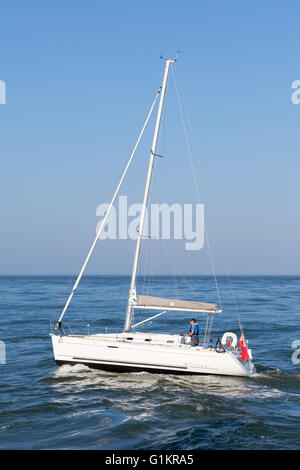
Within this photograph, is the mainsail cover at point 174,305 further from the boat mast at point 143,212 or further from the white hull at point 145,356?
the white hull at point 145,356

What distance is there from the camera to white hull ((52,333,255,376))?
21.2 m

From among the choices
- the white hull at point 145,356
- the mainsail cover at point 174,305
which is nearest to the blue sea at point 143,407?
the white hull at point 145,356

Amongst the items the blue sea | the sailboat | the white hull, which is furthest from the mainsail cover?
the blue sea

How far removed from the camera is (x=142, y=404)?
1836 centimetres

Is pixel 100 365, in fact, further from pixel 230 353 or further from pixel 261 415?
pixel 261 415

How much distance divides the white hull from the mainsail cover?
162cm

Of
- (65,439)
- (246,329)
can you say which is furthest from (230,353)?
(246,329)

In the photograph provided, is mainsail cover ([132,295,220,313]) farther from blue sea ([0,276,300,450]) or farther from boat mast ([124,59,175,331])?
blue sea ([0,276,300,450])

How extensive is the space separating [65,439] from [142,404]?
14.7 ft

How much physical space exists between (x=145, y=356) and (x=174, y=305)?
2.95 meters

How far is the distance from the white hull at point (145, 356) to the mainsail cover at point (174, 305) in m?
1.62

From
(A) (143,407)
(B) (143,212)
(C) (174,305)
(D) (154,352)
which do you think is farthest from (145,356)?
(B) (143,212)

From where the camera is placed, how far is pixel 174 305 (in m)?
22.6

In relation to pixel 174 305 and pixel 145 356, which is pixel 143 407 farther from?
pixel 174 305
